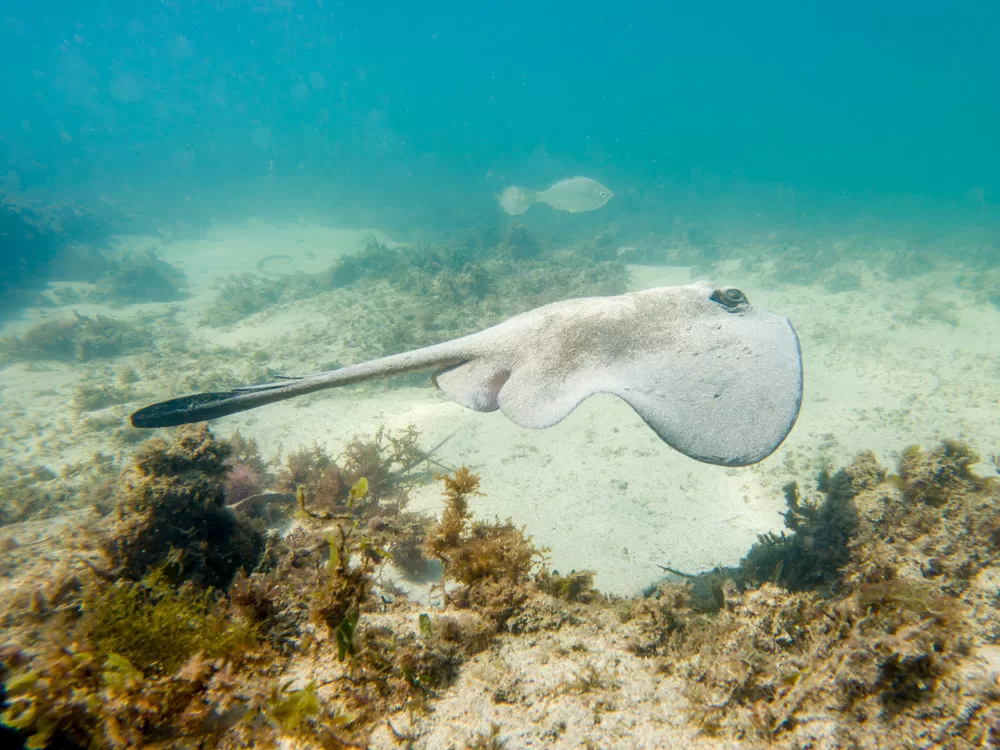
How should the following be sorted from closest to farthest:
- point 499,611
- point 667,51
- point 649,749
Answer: point 649,749
point 499,611
point 667,51

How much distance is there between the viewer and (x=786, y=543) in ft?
11.2

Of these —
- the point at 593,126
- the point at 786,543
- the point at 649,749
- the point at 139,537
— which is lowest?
the point at 786,543

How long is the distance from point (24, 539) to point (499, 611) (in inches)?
211

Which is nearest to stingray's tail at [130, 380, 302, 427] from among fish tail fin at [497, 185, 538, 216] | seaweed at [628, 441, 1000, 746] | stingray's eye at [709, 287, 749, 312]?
seaweed at [628, 441, 1000, 746]

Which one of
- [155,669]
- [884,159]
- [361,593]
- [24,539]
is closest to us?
[155,669]

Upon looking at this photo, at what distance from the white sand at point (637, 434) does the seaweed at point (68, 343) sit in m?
0.81

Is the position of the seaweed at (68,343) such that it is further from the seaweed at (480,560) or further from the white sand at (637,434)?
the seaweed at (480,560)

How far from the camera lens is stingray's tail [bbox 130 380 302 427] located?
10.1 ft

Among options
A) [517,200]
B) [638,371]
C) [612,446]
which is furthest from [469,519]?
[517,200]

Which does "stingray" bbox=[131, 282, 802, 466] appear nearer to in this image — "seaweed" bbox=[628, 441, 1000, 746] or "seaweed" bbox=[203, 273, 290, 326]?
"seaweed" bbox=[628, 441, 1000, 746]

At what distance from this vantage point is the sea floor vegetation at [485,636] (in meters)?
1.56

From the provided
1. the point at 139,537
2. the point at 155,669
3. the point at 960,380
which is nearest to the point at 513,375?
the point at 155,669

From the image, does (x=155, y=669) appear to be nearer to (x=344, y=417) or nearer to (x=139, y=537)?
(x=139, y=537)

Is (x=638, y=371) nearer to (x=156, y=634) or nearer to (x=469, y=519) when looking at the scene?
(x=469, y=519)
